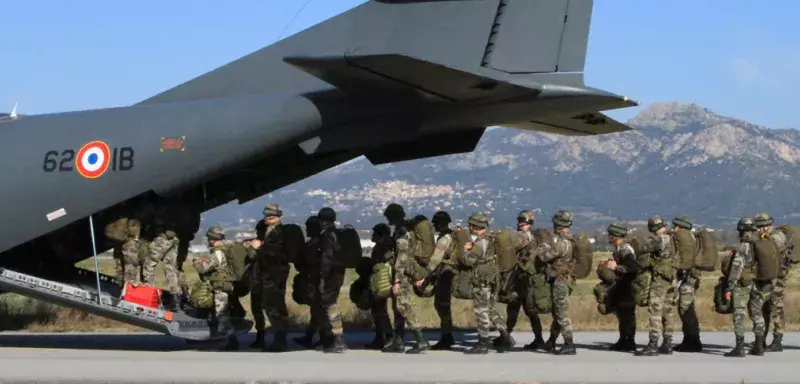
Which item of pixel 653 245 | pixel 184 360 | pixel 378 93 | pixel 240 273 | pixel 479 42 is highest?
Result: pixel 479 42

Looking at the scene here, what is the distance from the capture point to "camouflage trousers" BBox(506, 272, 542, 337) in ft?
44.9

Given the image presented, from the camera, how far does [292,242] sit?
1373 cm

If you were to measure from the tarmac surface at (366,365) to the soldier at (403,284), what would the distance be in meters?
0.30

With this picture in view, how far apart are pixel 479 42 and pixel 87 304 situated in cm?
612

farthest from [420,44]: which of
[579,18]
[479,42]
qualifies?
[579,18]

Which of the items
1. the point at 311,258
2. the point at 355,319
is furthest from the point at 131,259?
the point at 355,319

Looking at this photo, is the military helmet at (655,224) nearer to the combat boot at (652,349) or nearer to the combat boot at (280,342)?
the combat boot at (652,349)

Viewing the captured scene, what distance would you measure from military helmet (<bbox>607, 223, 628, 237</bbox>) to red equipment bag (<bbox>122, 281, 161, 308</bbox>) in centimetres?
612

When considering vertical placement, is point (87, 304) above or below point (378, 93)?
below

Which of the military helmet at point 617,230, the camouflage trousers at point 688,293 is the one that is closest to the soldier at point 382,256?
the military helmet at point 617,230

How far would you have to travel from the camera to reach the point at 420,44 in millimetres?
13617

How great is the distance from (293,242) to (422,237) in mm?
1714

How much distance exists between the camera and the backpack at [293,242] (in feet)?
45.0

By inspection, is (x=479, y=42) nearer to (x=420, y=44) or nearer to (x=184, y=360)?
(x=420, y=44)
